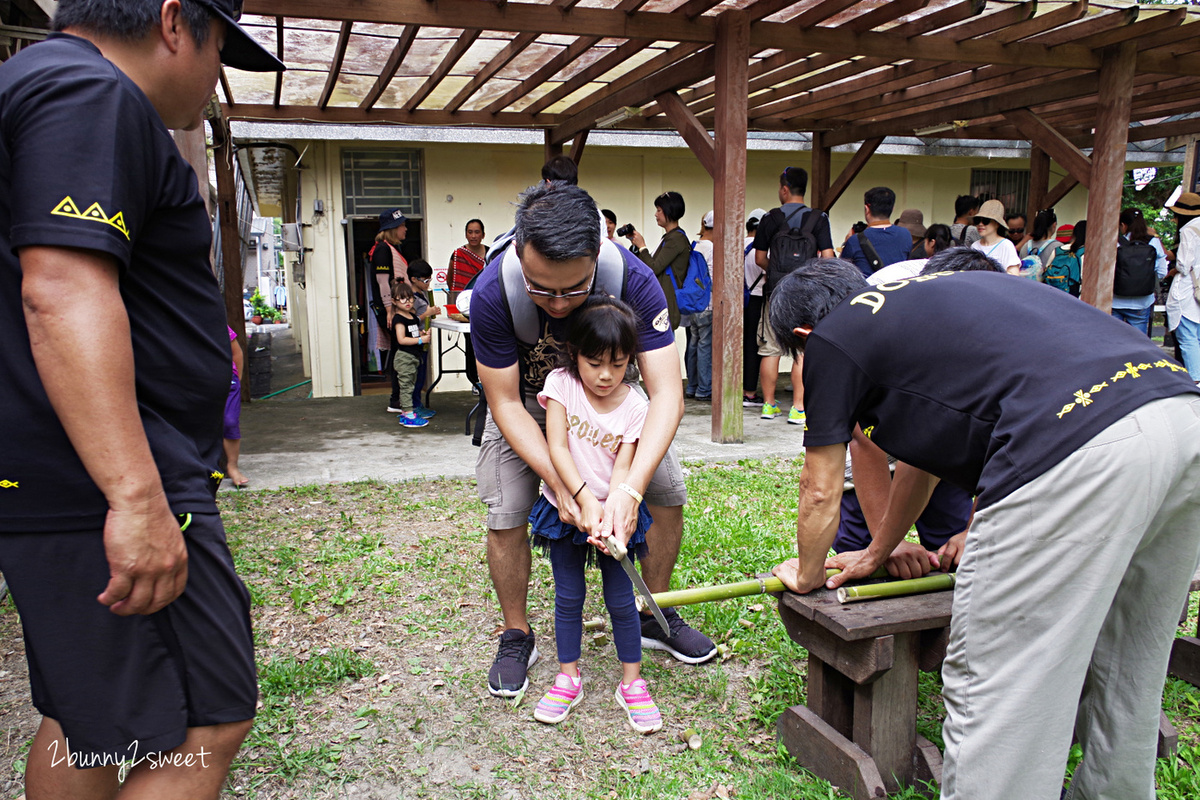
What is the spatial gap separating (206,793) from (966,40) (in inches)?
285

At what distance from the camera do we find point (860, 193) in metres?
11.6

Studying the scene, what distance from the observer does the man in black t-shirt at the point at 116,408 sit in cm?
125

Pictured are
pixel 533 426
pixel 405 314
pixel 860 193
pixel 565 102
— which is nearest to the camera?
pixel 533 426

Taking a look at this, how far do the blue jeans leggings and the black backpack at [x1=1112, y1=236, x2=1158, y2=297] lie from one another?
23.6 feet

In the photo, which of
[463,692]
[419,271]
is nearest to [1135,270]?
Result: [419,271]

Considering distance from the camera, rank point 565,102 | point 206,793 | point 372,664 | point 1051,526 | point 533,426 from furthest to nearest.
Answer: point 565,102 < point 372,664 < point 533,426 < point 1051,526 < point 206,793

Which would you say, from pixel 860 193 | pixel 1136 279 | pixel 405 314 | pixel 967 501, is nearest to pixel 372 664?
pixel 967 501

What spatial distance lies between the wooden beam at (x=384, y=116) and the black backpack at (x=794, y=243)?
3365 millimetres

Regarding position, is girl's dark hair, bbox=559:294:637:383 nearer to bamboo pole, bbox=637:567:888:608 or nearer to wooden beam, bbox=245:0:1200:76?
bamboo pole, bbox=637:567:888:608

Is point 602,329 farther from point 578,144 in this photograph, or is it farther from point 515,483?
point 578,144

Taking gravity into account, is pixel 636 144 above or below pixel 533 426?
above

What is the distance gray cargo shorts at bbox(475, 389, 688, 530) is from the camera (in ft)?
9.52

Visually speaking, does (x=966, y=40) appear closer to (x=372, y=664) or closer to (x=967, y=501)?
(x=967, y=501)

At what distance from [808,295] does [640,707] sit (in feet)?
4.66
